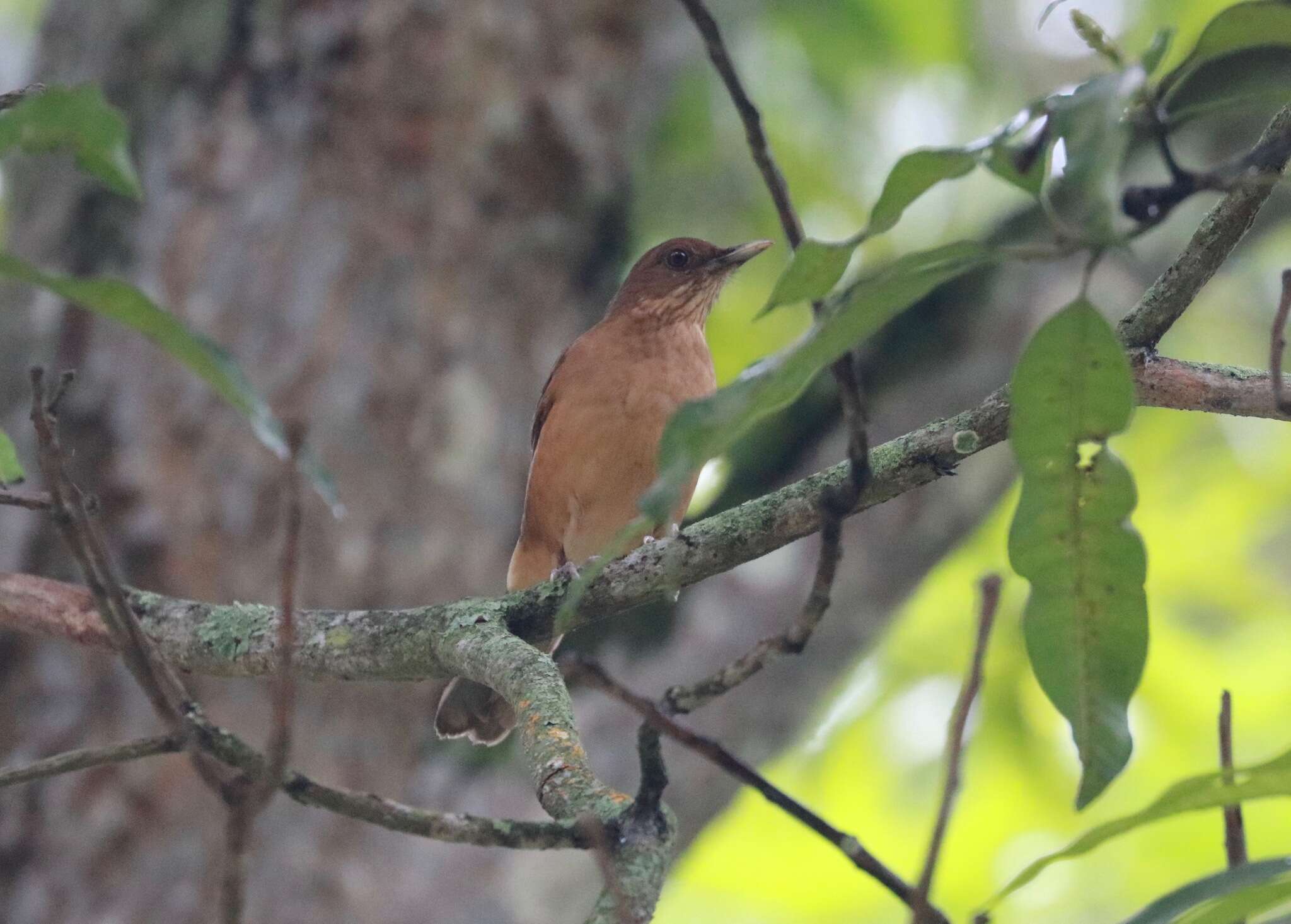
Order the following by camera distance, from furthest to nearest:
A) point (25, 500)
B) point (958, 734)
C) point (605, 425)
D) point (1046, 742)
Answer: point (1046, 742) → point (605, 425) → point (25, 500) → point (958, 734)

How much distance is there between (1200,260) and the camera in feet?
7.40

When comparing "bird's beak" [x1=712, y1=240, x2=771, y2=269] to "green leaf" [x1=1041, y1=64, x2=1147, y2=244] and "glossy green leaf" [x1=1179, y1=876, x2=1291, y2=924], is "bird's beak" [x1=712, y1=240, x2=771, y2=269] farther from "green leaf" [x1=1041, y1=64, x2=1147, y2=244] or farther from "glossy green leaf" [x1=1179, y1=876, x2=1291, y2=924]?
"glossy green leaf" [x1=1179, y1=876, x2=1291, y2=924]

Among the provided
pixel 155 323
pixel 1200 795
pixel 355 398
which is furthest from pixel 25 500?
pixel 355 398

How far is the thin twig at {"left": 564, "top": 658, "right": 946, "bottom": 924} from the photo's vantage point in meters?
1.49

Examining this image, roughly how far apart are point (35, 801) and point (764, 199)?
5265 mm

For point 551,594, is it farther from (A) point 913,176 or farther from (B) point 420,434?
(B) point 420,434

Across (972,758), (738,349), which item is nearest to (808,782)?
(972,758)

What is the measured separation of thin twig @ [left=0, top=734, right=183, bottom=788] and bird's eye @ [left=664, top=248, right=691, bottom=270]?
405cm

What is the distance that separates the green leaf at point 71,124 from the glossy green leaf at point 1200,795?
57.0 inches

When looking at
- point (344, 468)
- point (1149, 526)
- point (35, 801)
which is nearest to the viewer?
point (35, 801)

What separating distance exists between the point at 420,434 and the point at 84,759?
3.71 metres

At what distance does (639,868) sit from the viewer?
1902mm

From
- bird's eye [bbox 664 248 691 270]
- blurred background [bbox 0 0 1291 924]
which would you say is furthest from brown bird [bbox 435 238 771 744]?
blurred background [bbox 0 0 1291 924]

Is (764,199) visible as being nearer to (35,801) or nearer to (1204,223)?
(35,801)
